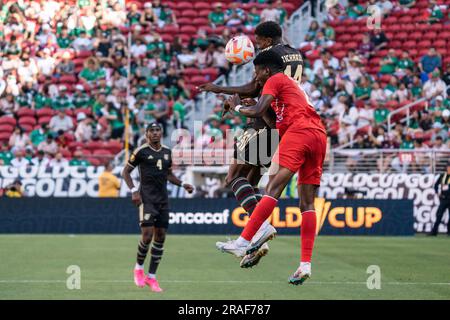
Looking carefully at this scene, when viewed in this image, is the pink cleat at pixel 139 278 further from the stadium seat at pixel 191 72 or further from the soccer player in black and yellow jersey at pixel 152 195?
the stadium seat at pixel 191 72

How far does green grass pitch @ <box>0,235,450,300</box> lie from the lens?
43.3ft

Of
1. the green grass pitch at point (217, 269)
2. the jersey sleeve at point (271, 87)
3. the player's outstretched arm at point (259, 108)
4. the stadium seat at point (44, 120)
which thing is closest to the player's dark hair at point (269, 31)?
the jersey sleeve at point (271, 87)

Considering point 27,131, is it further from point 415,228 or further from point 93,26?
point 415,228

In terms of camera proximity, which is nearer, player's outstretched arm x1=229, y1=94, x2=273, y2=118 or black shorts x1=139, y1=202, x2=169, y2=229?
player's outstretched arm x1=229, y1=94, x2=273, y2=118

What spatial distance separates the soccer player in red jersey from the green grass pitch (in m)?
2.37

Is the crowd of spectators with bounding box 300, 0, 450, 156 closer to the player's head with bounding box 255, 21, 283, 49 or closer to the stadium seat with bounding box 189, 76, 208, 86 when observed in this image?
the stadium seat with bounding box 189, 76, 208, 86

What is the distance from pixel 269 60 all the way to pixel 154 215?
4950 millimetres

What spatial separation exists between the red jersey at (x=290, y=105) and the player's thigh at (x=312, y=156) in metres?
0.11

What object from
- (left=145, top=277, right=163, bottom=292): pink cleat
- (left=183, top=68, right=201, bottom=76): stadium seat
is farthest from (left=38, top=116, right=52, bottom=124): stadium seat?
(left=145, top=277, right=163, bottom=292): pink cleat

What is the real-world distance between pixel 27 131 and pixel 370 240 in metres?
11.7

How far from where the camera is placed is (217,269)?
55.4 ft

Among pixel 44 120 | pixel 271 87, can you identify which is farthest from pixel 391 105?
pixel 271 87

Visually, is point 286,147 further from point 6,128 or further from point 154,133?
point 6,128

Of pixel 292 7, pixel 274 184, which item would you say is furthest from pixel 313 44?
pixel 274 184
